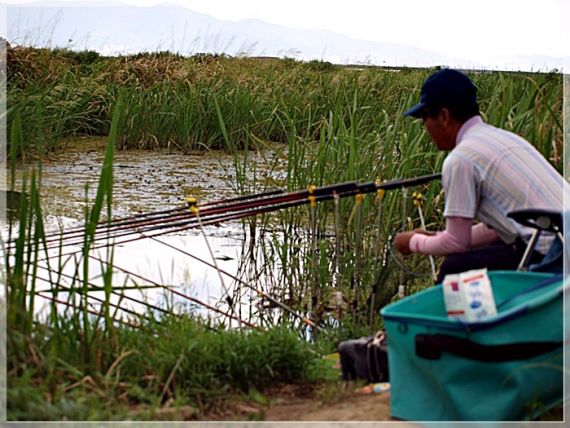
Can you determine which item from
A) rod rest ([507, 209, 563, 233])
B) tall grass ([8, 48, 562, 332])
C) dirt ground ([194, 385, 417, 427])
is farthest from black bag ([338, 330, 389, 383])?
tall grass ([8, 48, 562, 332])

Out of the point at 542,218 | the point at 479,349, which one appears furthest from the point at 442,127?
the point at 479,349

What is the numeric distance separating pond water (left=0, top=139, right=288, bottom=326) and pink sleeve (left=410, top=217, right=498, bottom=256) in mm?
783

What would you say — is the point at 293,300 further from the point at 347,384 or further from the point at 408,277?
the point at 347,384

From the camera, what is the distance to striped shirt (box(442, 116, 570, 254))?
10.4 ft

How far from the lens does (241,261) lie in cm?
570

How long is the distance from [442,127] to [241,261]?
2506mm

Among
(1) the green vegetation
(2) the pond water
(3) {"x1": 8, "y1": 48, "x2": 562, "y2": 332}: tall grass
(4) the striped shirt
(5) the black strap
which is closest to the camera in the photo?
(5) the black strap

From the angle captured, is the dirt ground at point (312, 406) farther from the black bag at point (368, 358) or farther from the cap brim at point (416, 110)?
the cap brim at point (416, 110)

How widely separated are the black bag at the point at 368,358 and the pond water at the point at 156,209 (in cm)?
68

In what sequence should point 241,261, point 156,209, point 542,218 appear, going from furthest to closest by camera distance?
point 156,209 < point 241,261 < point 542,218

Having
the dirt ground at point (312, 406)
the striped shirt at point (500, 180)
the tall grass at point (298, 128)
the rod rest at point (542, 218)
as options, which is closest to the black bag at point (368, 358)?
the dirt ground at point (312, 406)

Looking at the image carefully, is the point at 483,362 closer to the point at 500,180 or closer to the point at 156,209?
the point at 500,180

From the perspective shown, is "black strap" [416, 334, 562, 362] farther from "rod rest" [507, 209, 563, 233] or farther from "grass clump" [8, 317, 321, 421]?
Result: "grass clump" [8, 317, 321, 421]

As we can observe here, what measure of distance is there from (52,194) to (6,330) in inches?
172
